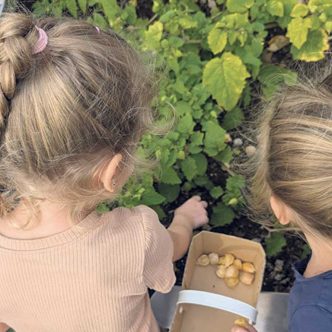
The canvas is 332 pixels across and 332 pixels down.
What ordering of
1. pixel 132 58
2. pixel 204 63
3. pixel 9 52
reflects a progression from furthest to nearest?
pixel 204 63, pixel 132 58, pixel 9 52

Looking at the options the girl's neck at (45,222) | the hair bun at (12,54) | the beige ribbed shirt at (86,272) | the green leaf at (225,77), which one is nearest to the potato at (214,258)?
the beige ribbed shirt at (86,272)

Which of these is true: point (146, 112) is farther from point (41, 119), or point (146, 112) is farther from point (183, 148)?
point (183, 148)

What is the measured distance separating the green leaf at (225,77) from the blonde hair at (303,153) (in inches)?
20.2

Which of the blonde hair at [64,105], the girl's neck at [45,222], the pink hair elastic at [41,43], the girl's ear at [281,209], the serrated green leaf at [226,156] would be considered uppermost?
the pink hair elastic at [41,43]

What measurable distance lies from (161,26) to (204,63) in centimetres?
22

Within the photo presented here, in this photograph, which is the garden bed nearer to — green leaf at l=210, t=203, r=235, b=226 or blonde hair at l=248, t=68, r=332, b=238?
green leaf at l=210, t=203, r=235, b=226

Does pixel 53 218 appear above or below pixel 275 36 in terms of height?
above

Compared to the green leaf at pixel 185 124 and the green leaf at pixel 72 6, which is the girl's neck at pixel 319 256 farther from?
the green leaf at pixel 72 6

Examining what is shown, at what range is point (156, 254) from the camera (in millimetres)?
1514

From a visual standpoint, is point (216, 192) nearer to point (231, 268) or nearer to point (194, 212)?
point (194, 212)

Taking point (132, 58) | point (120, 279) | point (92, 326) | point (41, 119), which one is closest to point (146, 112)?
point (132, 58)

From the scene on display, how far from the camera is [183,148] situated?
1992 mm

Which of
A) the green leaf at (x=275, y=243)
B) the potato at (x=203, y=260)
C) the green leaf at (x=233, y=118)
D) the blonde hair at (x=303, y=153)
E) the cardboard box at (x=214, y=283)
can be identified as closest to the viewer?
the blonde hair at (x=303, y=153)

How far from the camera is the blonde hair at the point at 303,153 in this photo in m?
1.27
